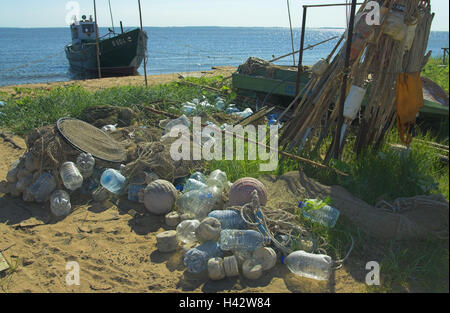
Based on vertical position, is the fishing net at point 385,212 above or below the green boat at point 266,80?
below

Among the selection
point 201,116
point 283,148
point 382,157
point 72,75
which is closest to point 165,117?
point 201,116

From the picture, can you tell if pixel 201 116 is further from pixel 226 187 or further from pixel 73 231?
pixel 73 231

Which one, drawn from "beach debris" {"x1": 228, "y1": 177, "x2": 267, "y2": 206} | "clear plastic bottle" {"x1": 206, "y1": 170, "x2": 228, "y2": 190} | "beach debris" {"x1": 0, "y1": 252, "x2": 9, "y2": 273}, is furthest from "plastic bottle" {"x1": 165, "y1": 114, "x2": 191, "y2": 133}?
"beach debris" {"x1": 0, "y1": 252, "x2": 9, "y2": 273}

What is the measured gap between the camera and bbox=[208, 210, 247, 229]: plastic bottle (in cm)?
348

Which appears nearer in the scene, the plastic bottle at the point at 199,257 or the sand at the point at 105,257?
the sand at the point at 105,257

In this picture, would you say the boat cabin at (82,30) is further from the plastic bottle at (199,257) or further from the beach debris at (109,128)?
the plastic bottle at (199,257)

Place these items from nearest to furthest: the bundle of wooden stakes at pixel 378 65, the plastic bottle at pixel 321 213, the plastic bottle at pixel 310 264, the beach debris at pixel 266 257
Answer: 1. the plastic bottle at pixel 310 264
2. the beach debris at pixel 266 257
3. the plastic bottle at pixel 321 213
4. the bundle of wooden stakes at pixel 378 65

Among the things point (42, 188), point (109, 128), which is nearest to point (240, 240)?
point (42, 188)

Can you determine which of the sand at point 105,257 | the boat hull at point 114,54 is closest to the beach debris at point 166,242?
the sand at point 105,257

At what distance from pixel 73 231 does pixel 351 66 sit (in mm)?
3932

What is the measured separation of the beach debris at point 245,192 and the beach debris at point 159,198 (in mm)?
750

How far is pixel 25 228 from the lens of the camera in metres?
3.96

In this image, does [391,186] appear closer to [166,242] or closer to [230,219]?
[230,219]

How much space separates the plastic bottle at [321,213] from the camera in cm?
337
